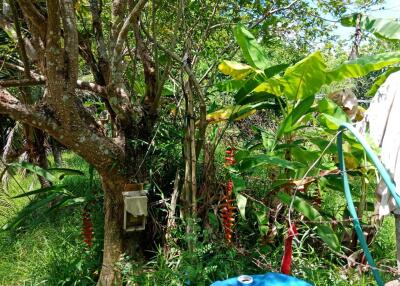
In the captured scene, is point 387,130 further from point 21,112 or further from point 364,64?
point 21,112

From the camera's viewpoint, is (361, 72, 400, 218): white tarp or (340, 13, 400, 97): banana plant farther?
(340, 13, 400, 97): banana plant

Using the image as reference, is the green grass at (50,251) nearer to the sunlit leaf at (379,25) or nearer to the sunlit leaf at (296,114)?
the sunlit leaf at (296,114)

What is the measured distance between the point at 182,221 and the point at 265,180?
37.2 inches

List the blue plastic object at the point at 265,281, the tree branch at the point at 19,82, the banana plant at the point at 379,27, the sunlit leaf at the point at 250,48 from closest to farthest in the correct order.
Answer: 1. the blue plastic object at the point at 265,281
2. the tree branch at the point at 19,82
3. the sunlit leaf at the point at 250,48
4. the banana plant at the point at 379,27

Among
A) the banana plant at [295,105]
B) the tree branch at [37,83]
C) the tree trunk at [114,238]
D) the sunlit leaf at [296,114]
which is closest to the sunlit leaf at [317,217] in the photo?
the banana plant at [295,105]

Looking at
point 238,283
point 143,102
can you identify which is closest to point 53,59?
point 143,102

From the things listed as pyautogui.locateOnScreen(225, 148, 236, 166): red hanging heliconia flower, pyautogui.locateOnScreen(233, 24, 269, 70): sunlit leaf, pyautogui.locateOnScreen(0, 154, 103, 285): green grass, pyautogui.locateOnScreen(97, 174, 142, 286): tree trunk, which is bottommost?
pyautogui.locateOnScreen(0, 154, 103, 285): green grass

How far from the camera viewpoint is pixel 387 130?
6.36 feet

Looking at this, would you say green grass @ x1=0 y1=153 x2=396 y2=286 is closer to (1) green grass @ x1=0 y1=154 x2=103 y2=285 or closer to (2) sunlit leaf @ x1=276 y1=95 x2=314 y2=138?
(1) green grass @ x1=0 y1=154 x2=103 y2=285

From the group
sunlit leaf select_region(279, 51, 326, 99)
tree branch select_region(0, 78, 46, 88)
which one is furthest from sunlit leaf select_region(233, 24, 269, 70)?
tree branch select_region(0, 78, 46, 88)

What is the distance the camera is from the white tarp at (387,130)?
6.07 feet

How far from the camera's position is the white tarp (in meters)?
1.85

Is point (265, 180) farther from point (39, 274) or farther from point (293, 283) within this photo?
point (39, 274)

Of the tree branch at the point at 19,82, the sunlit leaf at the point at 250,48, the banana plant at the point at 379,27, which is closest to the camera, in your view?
the tree branch at the point at 19,82
